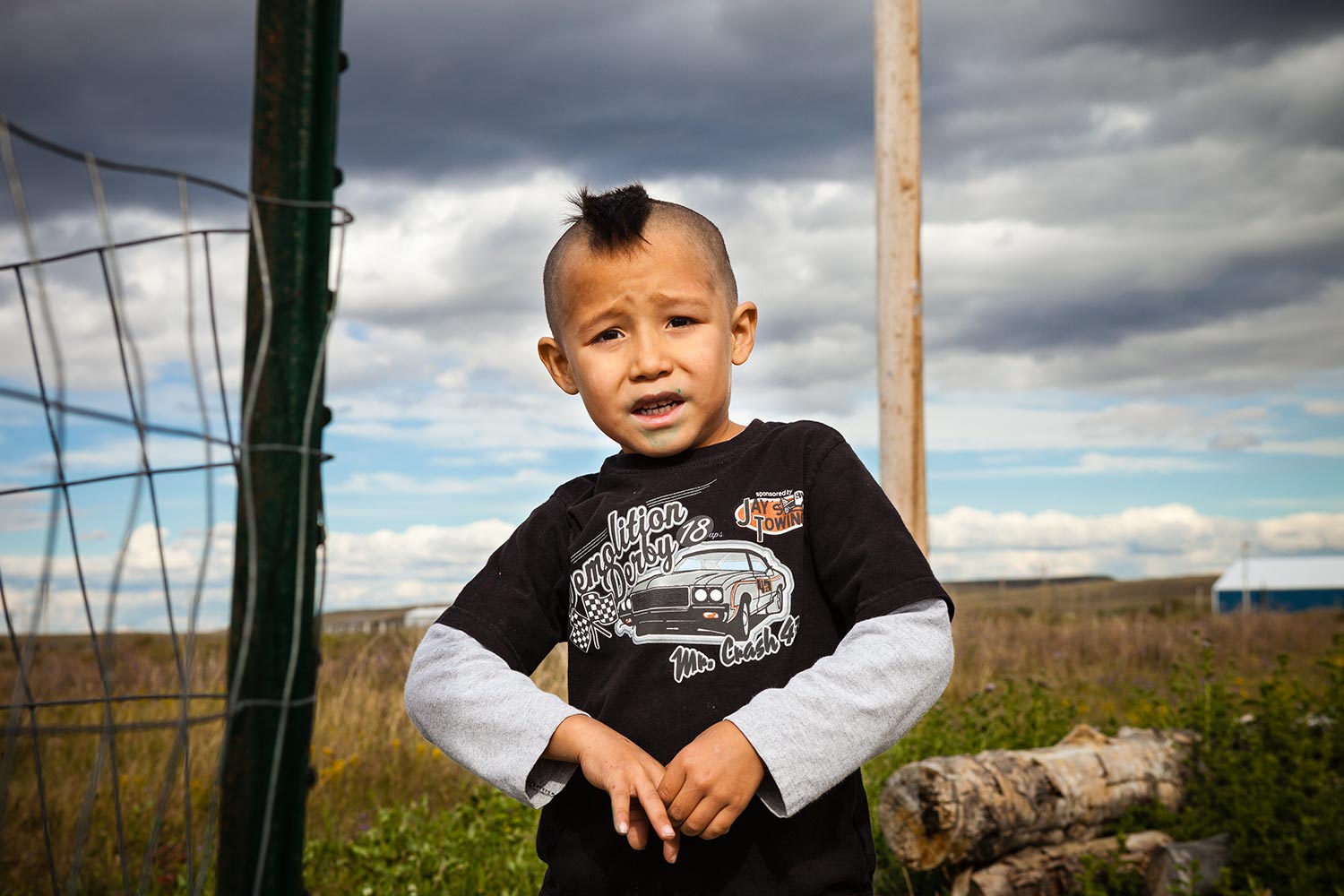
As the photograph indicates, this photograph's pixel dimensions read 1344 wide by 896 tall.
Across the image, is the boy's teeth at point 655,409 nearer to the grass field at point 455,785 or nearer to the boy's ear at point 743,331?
the boy's ear at point 743,331

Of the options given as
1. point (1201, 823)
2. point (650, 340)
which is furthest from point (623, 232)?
point (1201, 823)

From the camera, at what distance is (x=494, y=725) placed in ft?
5.64

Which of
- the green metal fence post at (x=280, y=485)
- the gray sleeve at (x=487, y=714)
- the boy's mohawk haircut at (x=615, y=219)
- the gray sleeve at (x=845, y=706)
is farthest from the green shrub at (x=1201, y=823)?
the boy's mohawk haircut at (x=615, y=219)

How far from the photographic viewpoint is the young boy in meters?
1.59

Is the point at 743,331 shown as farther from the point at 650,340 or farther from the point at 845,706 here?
the point at 845,706

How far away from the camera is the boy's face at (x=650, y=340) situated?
182 cm

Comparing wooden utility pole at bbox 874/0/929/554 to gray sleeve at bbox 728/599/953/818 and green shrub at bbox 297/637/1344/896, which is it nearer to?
green shrub at bbox 297/637/1344/896

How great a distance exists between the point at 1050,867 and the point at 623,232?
3.74 metres

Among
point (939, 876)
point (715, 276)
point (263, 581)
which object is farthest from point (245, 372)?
point (939, 876)

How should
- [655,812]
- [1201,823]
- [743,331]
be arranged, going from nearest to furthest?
1. [655,812]
2. [743,331]
3. [1201,823]

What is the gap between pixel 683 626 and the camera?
1760 millimetres

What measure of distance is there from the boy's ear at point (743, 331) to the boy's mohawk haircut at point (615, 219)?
271 mm

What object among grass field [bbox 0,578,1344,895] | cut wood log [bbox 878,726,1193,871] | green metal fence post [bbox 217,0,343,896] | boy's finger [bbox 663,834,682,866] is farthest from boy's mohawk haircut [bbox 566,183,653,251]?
cut wood log [bbox 878,726,1193,871]

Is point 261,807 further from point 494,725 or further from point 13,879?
point 13,879
